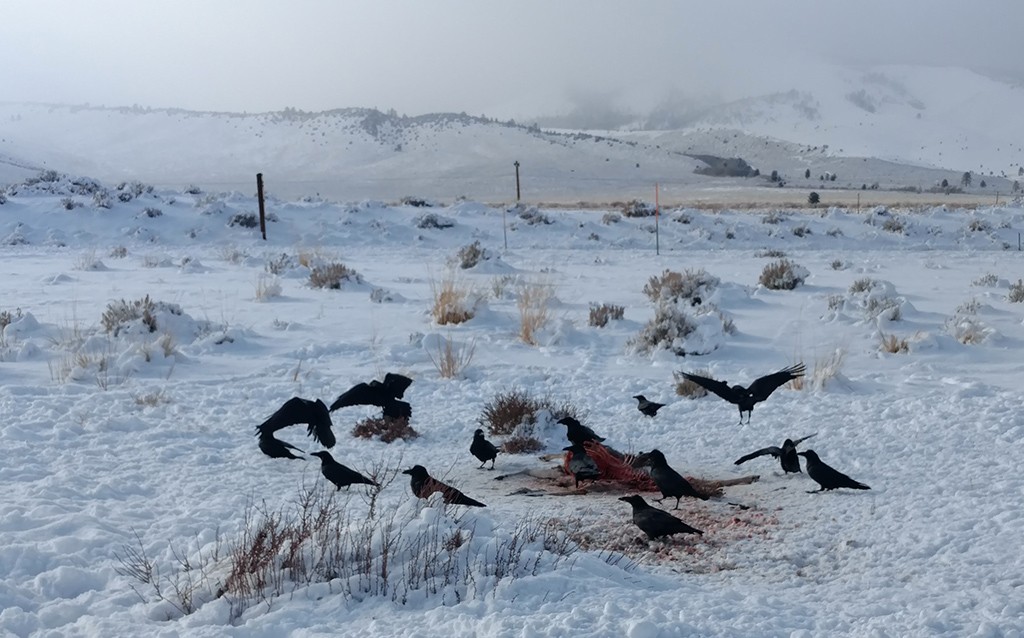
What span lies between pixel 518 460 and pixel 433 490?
164 centimetres

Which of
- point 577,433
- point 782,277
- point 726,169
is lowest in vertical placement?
point 577,433

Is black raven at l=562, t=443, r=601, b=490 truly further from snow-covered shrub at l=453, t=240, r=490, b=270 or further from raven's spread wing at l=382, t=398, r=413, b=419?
snow-covered shrub at l=453, t=240, r=490, b=270

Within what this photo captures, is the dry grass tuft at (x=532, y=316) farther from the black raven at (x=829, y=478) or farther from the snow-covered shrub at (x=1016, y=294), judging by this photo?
the snow-covered shrub at (x=1016, y=294)

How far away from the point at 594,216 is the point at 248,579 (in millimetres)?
25563

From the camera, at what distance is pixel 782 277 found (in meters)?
14.7

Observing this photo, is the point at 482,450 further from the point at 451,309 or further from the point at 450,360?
the point at 451,309

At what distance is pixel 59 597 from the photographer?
4.06 meters

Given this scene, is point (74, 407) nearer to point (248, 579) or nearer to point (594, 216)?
point (248, 579)

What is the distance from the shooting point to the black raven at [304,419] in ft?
21.1

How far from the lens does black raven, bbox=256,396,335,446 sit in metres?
6.44

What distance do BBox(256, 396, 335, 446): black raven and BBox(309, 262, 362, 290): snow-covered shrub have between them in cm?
827

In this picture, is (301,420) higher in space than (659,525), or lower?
higher

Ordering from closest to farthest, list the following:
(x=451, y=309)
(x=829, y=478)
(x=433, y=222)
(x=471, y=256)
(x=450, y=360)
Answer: (x=829, y=478) < (x=450, y=360) < (x=451, y=309) < (x=471, y=256) < (x=433, y=222)

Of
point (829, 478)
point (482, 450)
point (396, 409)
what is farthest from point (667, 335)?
point (829, 478)
